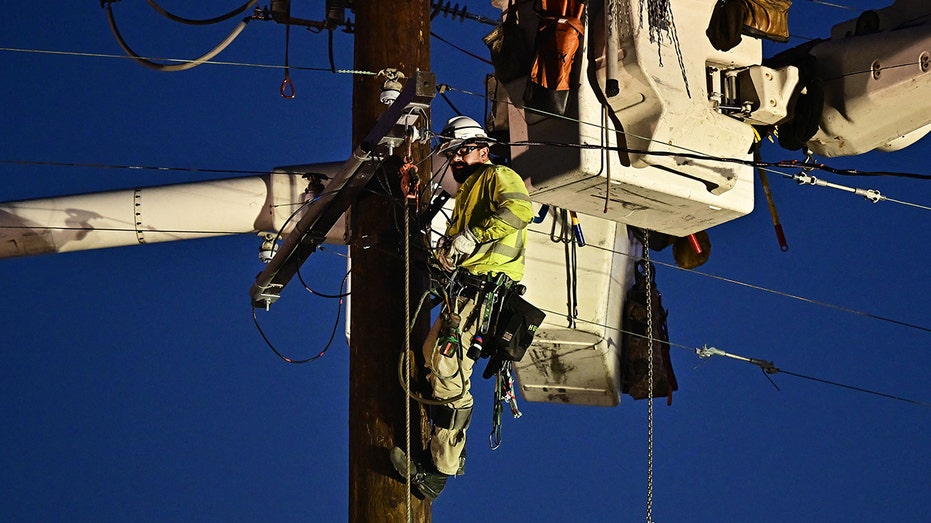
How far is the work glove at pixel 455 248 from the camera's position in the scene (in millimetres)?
7934

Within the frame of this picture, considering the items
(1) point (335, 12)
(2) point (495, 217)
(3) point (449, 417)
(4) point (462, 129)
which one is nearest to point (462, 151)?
(4) point (462, 129)

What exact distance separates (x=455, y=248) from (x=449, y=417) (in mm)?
1000

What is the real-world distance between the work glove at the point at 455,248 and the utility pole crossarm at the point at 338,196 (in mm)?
625

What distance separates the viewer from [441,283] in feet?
26.2

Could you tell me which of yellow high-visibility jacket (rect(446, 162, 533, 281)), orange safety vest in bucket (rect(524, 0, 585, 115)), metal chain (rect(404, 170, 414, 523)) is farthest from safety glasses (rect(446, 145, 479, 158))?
metal chain (rect(404, 170, 414, 523))

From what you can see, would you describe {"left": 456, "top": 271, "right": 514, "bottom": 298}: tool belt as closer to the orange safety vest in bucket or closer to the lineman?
the lineman

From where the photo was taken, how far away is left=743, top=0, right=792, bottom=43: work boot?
8.43 meters

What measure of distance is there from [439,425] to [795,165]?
8.61 ft

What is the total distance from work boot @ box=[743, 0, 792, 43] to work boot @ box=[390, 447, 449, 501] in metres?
3.38

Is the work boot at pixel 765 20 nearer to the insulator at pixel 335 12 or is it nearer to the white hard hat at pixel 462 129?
the white hard hat at pixel 462 129

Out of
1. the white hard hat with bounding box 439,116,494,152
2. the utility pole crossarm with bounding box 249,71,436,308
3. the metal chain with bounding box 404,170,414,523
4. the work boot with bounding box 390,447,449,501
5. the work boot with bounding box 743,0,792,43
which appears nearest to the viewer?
the utility pole crossarm with bounding box 249,71,436,308

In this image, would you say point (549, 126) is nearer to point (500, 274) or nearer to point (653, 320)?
point (500, 274)

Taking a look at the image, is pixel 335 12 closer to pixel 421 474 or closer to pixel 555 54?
pixel 555 54

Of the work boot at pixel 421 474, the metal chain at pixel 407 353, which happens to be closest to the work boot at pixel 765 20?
the metal chain at pixel 407 353
